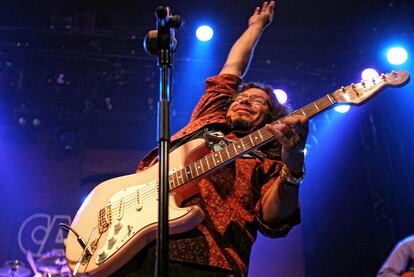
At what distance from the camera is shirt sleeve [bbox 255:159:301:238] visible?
1890 mm

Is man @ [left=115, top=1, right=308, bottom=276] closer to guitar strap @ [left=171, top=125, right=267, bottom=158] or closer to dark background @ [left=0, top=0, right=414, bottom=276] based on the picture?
guitar strap @ [left=171, top=125, right=267, bottom=158]

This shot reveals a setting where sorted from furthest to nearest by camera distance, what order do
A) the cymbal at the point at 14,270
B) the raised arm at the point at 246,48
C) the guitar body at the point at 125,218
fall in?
1. the cymbal at the point at 14,270
2. the raised arm at the point at 246,48
3. the guitar body at the point at 125,218

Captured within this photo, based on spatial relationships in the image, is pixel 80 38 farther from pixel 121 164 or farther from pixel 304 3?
pixel 304 3

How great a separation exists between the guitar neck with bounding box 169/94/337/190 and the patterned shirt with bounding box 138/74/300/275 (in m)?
0.09

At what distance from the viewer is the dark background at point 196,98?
4.93 m

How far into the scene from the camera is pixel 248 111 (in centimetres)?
246

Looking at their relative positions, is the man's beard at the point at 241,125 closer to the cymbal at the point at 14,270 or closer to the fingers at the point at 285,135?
the fingers at the point at 285,135

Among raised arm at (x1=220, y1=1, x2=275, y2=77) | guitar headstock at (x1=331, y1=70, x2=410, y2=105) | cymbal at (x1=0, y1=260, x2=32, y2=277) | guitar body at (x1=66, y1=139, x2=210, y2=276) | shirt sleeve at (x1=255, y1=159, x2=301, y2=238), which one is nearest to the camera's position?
guitar body at (x1=66, y1=139, x2=210, y2=276)

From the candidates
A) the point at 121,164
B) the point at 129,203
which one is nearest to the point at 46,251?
the point at 121,164

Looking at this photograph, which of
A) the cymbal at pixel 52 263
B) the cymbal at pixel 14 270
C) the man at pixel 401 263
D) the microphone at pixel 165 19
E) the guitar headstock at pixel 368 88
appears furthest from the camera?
the cymbal at pixel 52 263

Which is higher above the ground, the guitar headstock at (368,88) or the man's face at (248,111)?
the man's face at (248,111)

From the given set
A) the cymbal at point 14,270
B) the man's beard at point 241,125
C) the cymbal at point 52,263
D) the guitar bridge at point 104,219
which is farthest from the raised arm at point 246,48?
the cymbal at point 14,270

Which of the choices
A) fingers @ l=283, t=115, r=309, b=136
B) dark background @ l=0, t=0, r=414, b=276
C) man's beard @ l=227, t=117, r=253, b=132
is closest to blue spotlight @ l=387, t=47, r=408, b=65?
dark background @ l=0, t=0, r=414, b=276

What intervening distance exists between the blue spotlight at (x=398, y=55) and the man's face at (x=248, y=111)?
2.99 m
